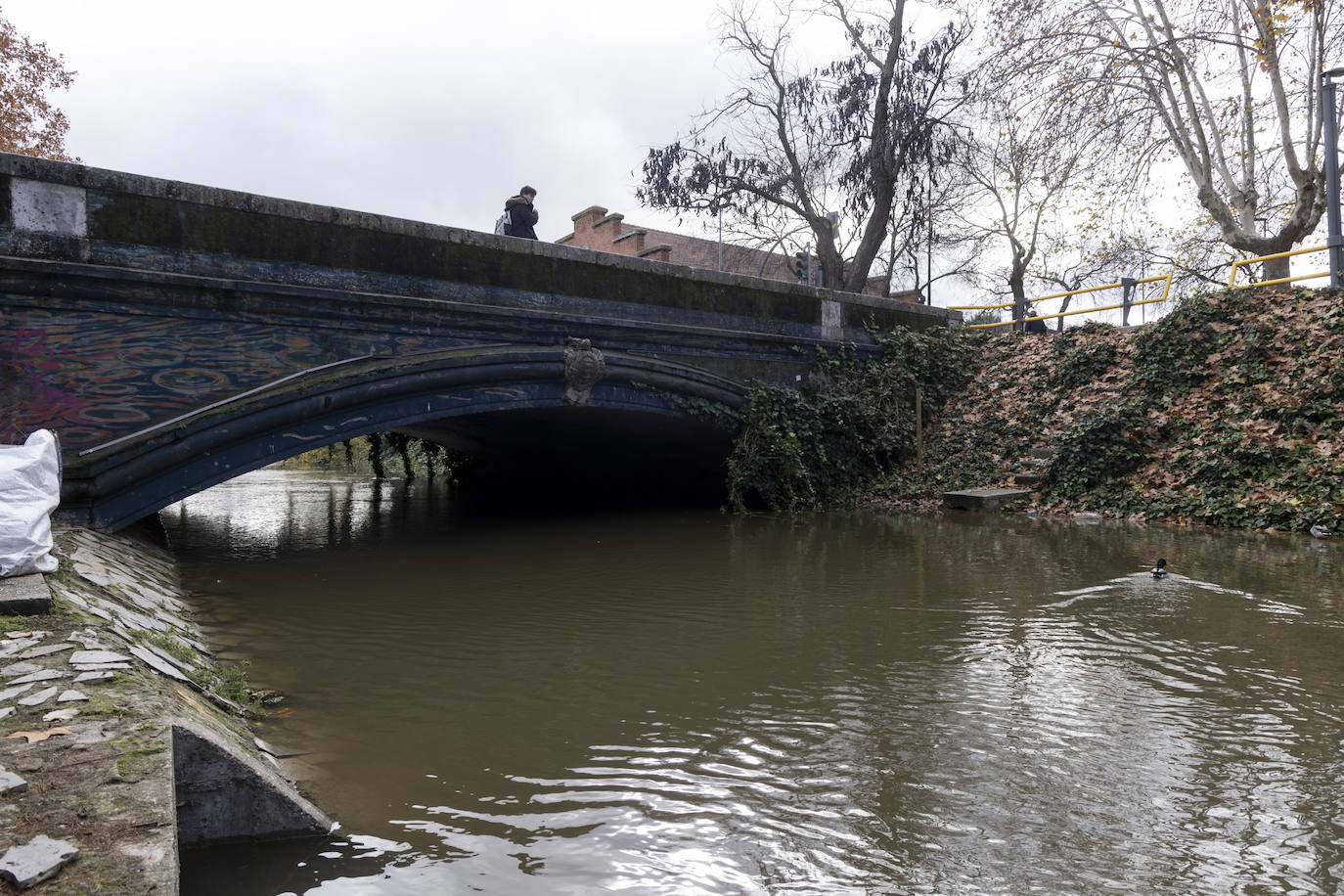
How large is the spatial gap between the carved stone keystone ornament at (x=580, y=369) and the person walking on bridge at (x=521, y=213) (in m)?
1.86

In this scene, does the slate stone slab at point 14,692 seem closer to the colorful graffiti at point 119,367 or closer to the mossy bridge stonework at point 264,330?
the mossy bridge stonework at point 264,330

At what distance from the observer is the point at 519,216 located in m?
11.3

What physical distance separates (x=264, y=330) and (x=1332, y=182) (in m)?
14.0

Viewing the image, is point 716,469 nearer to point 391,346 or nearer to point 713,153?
point 391,346

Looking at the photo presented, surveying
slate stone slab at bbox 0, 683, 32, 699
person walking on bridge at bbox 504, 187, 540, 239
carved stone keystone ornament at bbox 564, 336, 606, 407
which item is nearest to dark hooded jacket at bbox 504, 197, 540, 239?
person walking on bridge at bbox 504, 187, 540, 239

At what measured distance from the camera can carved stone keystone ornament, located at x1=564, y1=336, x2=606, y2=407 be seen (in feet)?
34.0

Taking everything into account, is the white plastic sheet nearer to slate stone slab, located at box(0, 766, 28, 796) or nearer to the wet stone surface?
the wet stone surface

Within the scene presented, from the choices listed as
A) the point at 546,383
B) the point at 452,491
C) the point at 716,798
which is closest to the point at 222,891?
the point at 716,798

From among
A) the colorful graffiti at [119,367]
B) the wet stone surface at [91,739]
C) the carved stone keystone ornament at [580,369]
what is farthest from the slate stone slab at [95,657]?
the carved stone keystone ornament at [580,369]

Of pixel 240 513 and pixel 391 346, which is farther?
pixel 240 513

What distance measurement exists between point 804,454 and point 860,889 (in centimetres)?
1068

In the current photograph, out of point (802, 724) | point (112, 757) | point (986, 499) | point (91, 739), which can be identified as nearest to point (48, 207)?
point (91, 739)

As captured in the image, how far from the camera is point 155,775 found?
7.62 feet

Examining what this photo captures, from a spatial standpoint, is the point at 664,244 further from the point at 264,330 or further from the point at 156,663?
the point at 156,663
